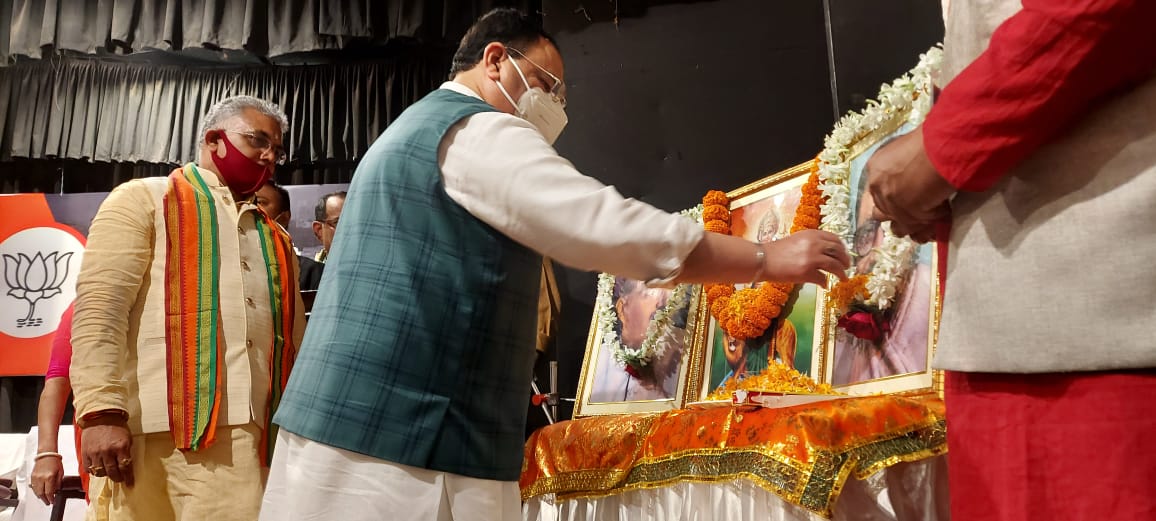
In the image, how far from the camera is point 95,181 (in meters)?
6.17

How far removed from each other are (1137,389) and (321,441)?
1.17 meters

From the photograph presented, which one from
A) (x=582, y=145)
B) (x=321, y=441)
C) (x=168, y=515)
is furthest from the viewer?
(x=582, y=145)

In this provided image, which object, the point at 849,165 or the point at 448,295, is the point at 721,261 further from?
the point at 849,165

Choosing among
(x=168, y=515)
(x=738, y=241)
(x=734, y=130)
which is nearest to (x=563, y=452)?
(x=168, y=515)

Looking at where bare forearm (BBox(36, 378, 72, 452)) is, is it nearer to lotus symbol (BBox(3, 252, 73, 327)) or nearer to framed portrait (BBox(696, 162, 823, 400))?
framed portrait (BBox(696, 162, 823, 400))

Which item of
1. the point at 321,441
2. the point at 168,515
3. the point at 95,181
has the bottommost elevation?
the point at 168,515

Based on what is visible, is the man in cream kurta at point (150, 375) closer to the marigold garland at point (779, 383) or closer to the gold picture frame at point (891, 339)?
the marigold garland at point (779, 383)

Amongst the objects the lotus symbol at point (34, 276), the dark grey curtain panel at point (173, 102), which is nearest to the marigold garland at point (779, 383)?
the dark grey curtain panel at point (173, 102)

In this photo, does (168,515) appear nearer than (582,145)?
Yes

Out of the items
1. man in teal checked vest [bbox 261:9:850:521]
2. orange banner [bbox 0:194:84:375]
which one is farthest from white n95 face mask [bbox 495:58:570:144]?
orange banner [bbox 0:194:84:375]

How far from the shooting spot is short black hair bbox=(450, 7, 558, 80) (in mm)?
1970

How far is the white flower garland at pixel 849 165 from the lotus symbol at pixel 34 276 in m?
5.39

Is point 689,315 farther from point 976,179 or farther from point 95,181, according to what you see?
point 95,181

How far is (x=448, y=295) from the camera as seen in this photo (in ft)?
4.83
